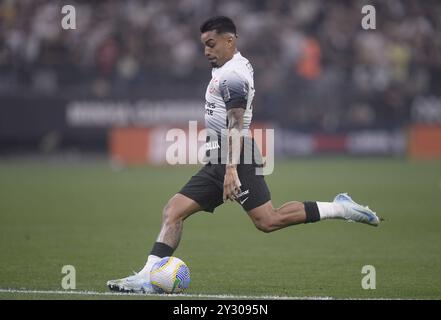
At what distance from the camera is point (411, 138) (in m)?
27.0

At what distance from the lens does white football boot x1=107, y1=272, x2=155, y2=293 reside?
910 centimetres

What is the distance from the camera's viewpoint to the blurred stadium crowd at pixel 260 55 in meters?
26.4

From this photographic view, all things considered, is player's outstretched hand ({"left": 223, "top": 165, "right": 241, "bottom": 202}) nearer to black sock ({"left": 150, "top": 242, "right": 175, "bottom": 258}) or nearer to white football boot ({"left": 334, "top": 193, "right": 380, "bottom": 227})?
black sock ({"left": 150, "top": 242, "right": 175, "bottom": 258})

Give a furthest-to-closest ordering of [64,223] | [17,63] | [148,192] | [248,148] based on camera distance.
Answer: [17,63] < [148,192] < [64,223] < [248,148]

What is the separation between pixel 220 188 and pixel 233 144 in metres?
0.57

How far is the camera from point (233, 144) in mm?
9109

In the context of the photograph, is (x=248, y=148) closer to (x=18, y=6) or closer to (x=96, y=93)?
(x=96, y=93)

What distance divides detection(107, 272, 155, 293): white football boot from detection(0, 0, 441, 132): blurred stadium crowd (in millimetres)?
17254

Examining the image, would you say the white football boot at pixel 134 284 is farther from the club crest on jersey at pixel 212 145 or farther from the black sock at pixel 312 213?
the black sock at pixel 312 213

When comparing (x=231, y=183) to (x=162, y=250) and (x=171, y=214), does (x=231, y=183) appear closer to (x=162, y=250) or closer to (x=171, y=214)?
(x=171, y=214)

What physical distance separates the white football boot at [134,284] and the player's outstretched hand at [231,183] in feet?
3.51

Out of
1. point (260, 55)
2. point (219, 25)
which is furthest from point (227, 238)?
point (260, 55)
